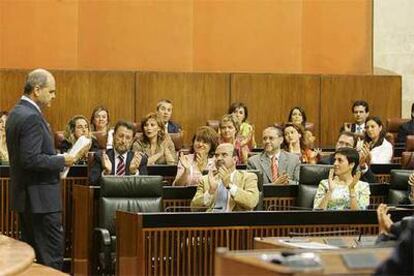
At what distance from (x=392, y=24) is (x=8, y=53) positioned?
492 centimetres

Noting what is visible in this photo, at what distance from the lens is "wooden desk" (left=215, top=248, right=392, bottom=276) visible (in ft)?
11.0

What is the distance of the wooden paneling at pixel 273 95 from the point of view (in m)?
12.6

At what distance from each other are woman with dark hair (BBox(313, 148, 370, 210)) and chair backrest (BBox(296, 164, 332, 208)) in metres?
0.29

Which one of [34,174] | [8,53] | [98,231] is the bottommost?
[98,231]

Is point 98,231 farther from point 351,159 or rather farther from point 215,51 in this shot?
point 215,51

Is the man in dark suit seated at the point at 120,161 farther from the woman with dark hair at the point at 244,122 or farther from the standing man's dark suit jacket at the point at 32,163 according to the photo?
the woman with dark hair at the point at 244,122

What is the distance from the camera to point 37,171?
20.6 feet

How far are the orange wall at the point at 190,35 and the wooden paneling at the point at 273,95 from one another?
1.49ft

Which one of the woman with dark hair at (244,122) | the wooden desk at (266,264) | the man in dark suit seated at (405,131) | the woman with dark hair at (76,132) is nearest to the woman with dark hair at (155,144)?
the woman with dark hair at (76,132)

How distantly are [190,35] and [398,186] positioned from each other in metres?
5.53

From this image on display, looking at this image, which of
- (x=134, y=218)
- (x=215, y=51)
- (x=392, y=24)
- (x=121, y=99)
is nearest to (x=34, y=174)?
(x=134, y=218)

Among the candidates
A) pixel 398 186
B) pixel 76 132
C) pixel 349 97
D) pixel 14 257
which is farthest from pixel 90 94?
pixel 14 257

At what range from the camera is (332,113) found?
12906 mm

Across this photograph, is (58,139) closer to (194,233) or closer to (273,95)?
(273,95)
